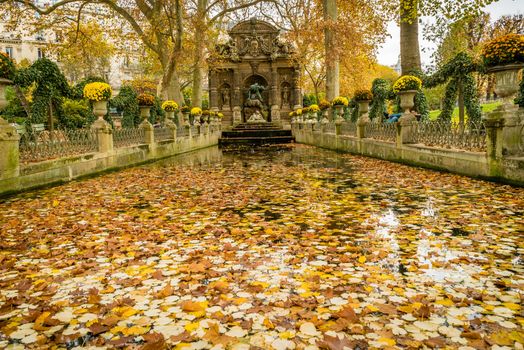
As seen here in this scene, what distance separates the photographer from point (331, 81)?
26328 mm

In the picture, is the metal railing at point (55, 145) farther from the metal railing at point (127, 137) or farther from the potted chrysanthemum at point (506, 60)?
the potted chrysanthemum at point (506, 60)

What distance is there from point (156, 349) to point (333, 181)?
810cm

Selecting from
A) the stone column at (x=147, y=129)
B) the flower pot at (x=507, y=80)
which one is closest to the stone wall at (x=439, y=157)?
the flower pot at (x=507, y=80)

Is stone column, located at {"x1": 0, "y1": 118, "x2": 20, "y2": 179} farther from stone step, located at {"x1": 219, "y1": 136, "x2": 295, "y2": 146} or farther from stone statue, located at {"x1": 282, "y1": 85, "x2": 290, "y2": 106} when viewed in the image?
stone statue, located at {"x1": 282, "y1": 85, "x2": 290, "y2": 106}

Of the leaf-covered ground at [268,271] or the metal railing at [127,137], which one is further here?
the metal railing at [127,137]

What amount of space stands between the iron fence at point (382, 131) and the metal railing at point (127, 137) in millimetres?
9495

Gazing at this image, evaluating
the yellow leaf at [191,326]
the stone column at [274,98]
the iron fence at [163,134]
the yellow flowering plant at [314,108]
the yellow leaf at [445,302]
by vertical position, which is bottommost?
the yellow leaf at [445,302]

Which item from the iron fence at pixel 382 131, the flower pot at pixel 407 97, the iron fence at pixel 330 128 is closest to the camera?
the flower pot at pixel 407 97

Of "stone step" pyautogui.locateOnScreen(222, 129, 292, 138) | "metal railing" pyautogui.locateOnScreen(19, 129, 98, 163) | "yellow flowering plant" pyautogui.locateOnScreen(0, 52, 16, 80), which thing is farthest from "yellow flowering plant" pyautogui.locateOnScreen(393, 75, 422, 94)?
"stone step" pyautogui.locateOnScreen(222, 129, 292, 138)

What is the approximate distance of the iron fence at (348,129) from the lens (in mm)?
18922

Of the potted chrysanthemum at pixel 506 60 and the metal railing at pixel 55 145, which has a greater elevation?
the potted chrysanthemum at pixel 506 60

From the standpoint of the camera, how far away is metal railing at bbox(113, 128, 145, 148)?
1505cm

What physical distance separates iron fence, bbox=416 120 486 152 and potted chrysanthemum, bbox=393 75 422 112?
106 cm

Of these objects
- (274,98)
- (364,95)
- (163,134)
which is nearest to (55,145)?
(163,134)
